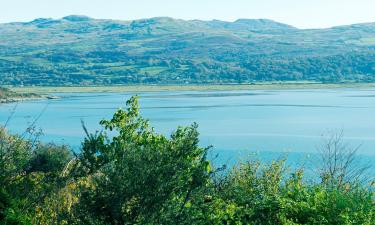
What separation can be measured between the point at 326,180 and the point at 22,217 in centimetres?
1255

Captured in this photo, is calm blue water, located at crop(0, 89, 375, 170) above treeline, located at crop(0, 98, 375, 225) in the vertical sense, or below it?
below

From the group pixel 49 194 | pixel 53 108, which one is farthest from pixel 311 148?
pixel 53 108

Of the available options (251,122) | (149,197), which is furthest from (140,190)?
(251,122)

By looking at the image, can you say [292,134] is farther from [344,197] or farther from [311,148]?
[344,197]

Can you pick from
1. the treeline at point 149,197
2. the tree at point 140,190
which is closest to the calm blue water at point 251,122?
the treeline at point 149,197

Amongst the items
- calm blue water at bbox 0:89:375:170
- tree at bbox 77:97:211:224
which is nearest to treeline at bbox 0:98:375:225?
tree at bbox 77:97:211:224

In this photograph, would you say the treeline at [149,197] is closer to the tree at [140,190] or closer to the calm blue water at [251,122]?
the tree at [140,190]

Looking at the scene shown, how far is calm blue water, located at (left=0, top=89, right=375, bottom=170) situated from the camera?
67125 mm

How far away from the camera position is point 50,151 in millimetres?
41500

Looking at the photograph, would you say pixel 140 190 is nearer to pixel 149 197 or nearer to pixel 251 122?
pixel 149 197

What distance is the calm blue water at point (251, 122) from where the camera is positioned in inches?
2643

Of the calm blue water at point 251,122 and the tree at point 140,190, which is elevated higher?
the tree at point 140,190

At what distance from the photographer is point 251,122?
94.8m

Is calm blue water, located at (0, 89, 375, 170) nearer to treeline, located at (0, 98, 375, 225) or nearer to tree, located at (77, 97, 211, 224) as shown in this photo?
treeline, located at (0, 98, 375, 225)
